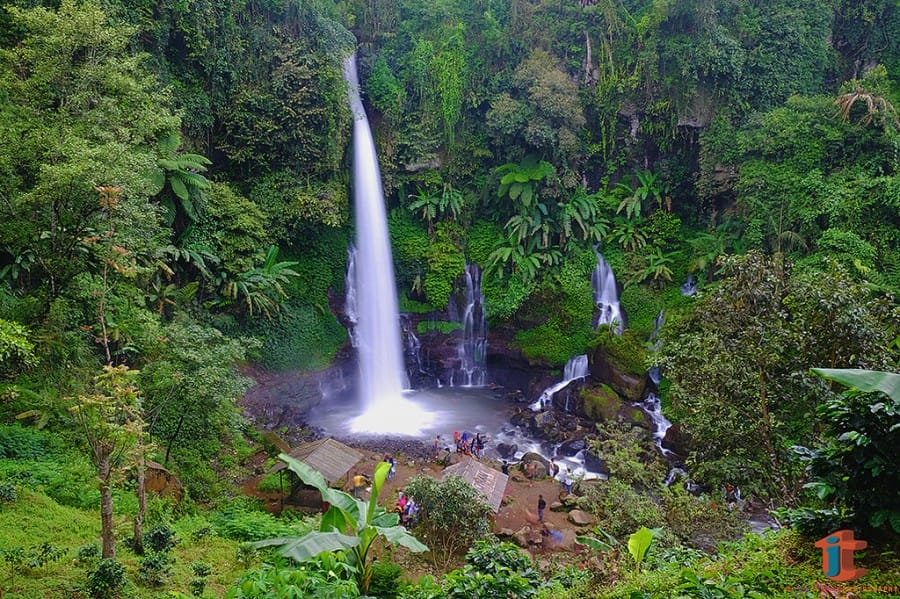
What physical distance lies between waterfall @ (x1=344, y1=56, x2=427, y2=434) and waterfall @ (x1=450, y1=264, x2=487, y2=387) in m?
2.53

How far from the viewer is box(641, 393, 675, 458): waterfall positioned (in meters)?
16.2

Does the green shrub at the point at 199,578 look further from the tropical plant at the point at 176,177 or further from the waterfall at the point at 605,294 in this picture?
the waterfall at the point at 605,294

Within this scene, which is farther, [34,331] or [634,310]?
[634,310]

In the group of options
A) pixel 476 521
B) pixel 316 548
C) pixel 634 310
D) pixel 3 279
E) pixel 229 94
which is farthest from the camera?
pixel 634 310

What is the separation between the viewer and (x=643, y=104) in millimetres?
22188

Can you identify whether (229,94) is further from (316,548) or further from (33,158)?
(316,548)

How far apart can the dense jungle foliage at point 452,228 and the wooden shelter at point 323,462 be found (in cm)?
161

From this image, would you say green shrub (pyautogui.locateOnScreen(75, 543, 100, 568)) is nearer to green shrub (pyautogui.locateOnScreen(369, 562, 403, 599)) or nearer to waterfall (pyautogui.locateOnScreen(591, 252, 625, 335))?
green shrub (pyautogui.locateOnScreen(369, 562, 403, 599))

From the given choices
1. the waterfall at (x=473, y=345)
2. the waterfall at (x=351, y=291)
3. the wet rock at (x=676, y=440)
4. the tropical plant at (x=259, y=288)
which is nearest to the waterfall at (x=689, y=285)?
the wet rock at (x=676, y=440)

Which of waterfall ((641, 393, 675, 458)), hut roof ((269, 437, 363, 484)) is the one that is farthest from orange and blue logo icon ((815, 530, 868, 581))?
waterfall ((641, 393, 675, 458))

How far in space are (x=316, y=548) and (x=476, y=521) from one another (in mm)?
6044

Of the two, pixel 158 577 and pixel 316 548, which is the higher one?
pixel 316 548

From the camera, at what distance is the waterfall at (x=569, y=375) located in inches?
784

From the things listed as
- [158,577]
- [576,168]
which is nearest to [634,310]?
[576,168]
